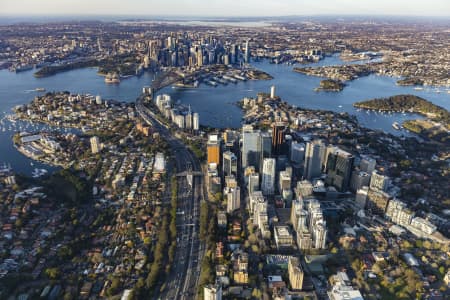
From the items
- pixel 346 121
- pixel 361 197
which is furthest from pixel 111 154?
pixel 346 121

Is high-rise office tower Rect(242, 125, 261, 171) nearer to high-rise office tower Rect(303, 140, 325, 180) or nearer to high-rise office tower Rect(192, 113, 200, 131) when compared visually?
high-rise office tower Rect(303, 140, 325, 180)

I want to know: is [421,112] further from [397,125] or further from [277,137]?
[277,137]

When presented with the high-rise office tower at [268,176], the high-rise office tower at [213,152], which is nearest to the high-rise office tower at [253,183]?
the high-rise office tower at [268,176]

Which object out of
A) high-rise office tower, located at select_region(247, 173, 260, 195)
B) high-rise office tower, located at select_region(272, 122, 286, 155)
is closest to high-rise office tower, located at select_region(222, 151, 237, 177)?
high-rise office tower, located at select_region(247, 173, 260, 195)

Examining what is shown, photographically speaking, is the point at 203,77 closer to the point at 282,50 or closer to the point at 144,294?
the point at 282,50

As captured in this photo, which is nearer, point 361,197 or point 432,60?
point 361,197

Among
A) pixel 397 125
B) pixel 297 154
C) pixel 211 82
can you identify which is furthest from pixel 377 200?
pixel 211 82
